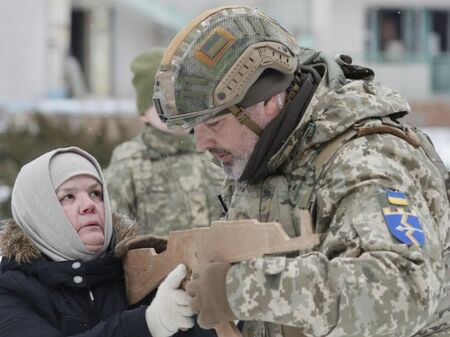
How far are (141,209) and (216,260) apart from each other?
3187 millimetres

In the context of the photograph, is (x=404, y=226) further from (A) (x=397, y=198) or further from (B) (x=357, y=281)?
(B) (x=357, y=281)

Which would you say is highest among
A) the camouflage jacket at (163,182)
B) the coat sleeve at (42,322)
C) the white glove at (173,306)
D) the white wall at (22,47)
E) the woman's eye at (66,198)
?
the woman's eye at (66,198)

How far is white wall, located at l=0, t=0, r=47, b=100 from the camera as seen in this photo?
21.6 metres

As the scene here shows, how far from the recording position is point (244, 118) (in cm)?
297

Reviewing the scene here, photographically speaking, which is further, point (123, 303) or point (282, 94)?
point (123, 303)

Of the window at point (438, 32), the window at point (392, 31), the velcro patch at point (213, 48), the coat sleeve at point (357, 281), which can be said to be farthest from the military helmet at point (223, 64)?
the window at point (392, 31)

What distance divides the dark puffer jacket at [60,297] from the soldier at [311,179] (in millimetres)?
396

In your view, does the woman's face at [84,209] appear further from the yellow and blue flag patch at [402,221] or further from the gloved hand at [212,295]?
the yellow and blue flag patch at [402,221]

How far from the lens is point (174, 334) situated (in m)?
3.18

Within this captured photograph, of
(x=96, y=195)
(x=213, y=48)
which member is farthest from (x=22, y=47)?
(x=213, y=48)

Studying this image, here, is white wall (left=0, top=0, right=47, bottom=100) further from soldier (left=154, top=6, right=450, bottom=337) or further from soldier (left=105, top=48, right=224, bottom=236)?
soldier (left=154, top=6, right=450, bottom=337)

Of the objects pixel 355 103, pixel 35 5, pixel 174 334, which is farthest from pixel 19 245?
pixel 35 5

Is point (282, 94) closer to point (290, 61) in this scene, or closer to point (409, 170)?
point (290, 61)

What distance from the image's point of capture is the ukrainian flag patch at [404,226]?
2.60m
